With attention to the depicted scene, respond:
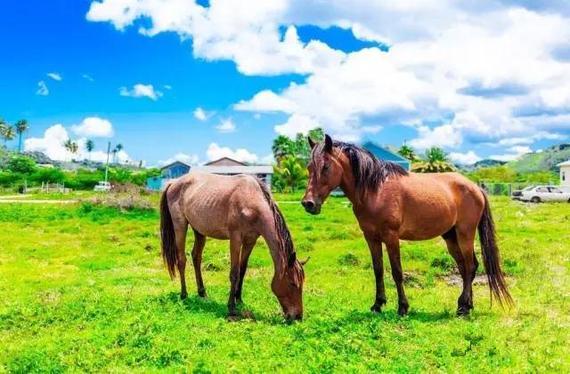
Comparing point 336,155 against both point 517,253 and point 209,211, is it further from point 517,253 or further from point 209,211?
point 517,253

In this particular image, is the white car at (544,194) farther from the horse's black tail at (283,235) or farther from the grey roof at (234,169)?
the horse's black tail at (283,235)

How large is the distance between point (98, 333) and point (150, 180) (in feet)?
235

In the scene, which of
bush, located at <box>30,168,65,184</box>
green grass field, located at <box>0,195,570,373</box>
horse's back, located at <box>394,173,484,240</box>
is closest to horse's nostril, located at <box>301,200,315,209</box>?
horse's back, located at <box>394,173,484,240</box>

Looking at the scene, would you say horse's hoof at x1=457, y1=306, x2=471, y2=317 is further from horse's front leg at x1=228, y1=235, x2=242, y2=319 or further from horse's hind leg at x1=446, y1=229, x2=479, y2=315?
horse's front leg at x1=228, y1=235, x2=242, y2=319

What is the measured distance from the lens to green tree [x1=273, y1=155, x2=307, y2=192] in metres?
62.1

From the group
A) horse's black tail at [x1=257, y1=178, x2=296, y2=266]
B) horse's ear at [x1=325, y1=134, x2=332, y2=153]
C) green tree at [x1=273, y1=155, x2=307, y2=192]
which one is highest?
green tree at [x1=273, y1=155, x2=307, y2=192]

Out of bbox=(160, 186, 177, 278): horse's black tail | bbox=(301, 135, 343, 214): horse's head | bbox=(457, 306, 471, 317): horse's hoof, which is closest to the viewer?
bbox=(301, 135, 343, 214): horse's head

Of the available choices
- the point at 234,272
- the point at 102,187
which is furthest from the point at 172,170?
the point at 234,272

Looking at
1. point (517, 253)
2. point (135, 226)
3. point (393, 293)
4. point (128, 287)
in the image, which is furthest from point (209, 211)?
point (135, 226)

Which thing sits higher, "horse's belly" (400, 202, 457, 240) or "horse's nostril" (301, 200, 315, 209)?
"horse's nostril" (301, 200, 315, 209)

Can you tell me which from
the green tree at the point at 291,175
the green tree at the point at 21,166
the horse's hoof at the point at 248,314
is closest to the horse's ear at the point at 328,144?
the horse's hoof at the point at 248,314

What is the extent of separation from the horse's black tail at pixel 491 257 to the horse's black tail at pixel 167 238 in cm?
590

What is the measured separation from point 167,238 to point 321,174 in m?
4.22

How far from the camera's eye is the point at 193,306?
9.11 metres
